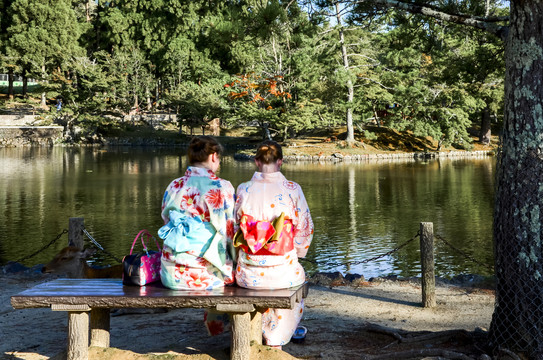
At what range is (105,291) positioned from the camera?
11.2ft

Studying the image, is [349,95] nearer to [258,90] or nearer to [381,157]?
[381,157]

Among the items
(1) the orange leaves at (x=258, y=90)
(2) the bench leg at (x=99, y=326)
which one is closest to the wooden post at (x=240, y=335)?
(2) the bench leg at (x=99, y=326)

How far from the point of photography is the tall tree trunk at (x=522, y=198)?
358 centimetres

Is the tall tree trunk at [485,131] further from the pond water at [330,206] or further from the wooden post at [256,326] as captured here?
the wooden post at [256,326]

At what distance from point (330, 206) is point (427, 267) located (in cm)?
853

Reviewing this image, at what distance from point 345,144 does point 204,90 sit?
964cm

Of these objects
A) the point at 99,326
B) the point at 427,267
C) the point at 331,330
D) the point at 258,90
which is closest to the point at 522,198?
the point at 331,330

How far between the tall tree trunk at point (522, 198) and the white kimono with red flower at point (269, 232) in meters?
1.28

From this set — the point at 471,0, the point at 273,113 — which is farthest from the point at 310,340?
the point at 273,113

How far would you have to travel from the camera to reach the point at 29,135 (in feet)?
121

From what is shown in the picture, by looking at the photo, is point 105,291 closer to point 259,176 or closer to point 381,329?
point 259,176

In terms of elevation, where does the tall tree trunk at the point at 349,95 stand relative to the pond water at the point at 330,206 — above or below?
above

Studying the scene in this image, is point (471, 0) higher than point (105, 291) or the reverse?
higher

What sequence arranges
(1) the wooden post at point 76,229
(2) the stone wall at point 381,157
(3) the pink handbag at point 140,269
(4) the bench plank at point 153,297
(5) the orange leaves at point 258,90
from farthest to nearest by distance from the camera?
1. (5) the orange leaves at point 258,90
2. (2) the stone wall at point 381,157
3. (1) the wooden post at point 76,229
4. (3) the pink handbag at point 140,269
5. (4) the bench plank at point 153,297
